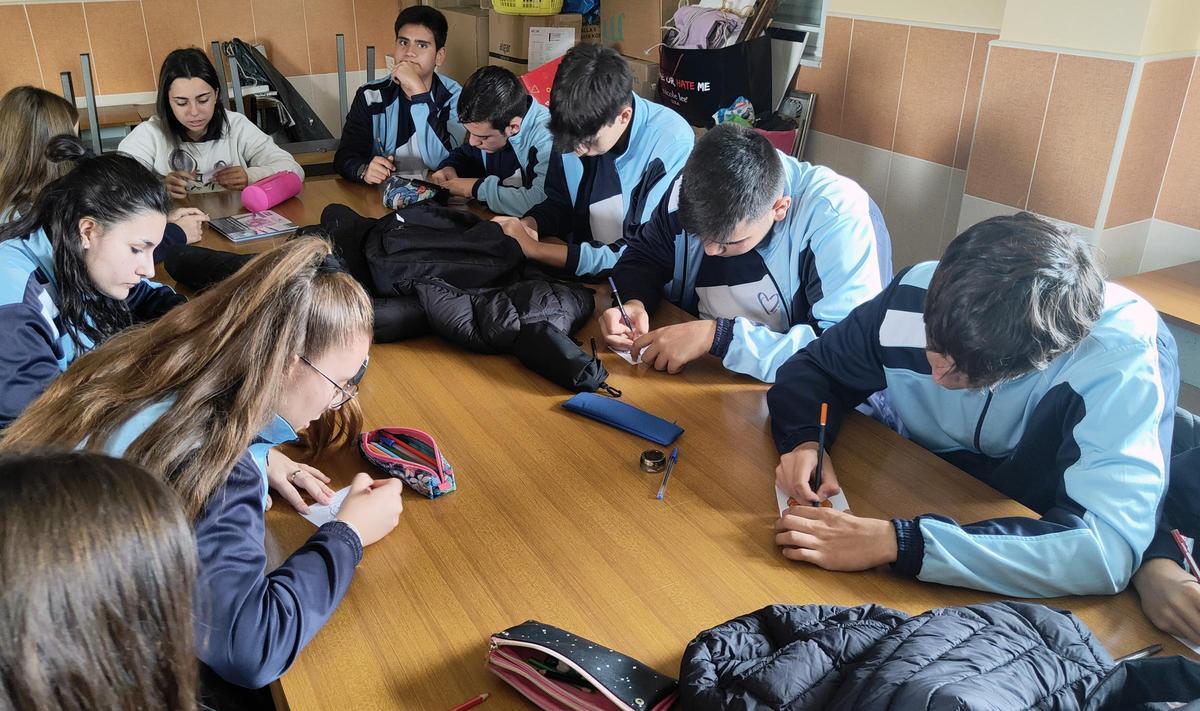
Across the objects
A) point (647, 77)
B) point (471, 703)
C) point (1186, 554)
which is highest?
point (647, 77)

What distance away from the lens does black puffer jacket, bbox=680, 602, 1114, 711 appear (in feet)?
3.09

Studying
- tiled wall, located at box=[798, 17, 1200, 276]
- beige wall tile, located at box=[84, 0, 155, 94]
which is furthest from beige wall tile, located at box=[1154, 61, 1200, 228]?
beige wall tile, located at box=[84, 0, 155, 94]

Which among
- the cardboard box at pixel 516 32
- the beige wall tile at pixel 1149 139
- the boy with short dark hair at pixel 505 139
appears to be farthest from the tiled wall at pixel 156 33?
the beige wall tile at pixel 1149 139

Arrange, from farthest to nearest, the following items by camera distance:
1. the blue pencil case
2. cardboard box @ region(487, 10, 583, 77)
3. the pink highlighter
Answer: cardboard box @ region(487, 10, 583, 77)
the pink highlighter
the blue pencil case

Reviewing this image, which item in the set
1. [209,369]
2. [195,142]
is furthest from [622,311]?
[195,142]

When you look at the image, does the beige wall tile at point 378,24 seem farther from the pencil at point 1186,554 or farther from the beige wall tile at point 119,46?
the pencil at point 1186,554

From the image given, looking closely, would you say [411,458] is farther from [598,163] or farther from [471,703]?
[598,163]

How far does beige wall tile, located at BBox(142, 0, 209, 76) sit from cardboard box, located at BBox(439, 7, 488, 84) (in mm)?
1414

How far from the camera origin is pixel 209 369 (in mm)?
1215

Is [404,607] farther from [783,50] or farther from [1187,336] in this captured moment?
[783,50]

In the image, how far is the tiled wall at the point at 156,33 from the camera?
15.4 ft

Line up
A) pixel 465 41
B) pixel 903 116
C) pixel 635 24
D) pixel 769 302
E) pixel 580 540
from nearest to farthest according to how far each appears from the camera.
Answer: pixel 580 540 → pixel 769 302 → pixel 903 116 → pixel 635 24 → pixel 465 41

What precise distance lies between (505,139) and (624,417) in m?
1.67

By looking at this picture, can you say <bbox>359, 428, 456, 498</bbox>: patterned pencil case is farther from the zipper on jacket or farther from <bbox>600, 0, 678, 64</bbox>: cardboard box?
<bbox>600, 0, 678, 64</bbox>: cardboard box
